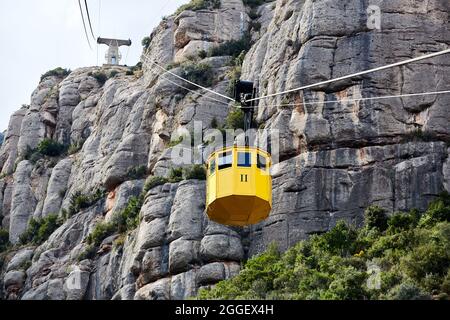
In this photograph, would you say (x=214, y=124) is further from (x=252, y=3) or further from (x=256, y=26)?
(x=252, y=3)

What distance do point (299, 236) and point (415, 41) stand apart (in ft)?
39.7

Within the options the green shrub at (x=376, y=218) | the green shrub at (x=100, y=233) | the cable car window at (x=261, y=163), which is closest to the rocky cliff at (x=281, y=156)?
the green shrub at (x=100, y=233)

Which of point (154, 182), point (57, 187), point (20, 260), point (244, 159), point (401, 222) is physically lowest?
point (401, 222)

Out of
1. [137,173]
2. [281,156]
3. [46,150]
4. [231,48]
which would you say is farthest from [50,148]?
[281,156]

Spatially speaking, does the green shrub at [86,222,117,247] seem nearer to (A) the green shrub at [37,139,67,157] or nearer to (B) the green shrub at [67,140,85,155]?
(B) the green shrub at [67,140,85,155]

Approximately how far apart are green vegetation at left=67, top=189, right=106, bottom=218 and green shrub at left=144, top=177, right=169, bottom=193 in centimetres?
711

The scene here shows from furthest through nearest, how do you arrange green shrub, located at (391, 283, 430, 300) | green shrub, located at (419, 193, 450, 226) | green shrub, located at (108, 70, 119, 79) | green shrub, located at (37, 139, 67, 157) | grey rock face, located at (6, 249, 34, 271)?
green shrub, located at (108, 70, 119, 79), green shrub, located at (37, 139, 67, 157), grey rock face, located at (6, 249, 34, 271), green shrub, located at (419, 193, 450, 226), green shrub, located at (391, 283, 430, 300)

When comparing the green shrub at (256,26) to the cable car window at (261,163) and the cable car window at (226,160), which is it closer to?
the cable car window at (261,163)

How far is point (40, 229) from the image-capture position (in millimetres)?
73500

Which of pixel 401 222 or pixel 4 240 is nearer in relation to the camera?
pixel 401 222

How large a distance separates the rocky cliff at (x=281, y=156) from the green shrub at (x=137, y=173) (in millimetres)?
282

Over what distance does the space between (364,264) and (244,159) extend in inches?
275

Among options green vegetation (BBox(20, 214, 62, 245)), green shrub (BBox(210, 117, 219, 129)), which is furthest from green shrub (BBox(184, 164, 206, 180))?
green vegetation (BBox(20, 214, 62, 245))

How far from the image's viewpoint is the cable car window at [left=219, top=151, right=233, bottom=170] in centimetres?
4925
